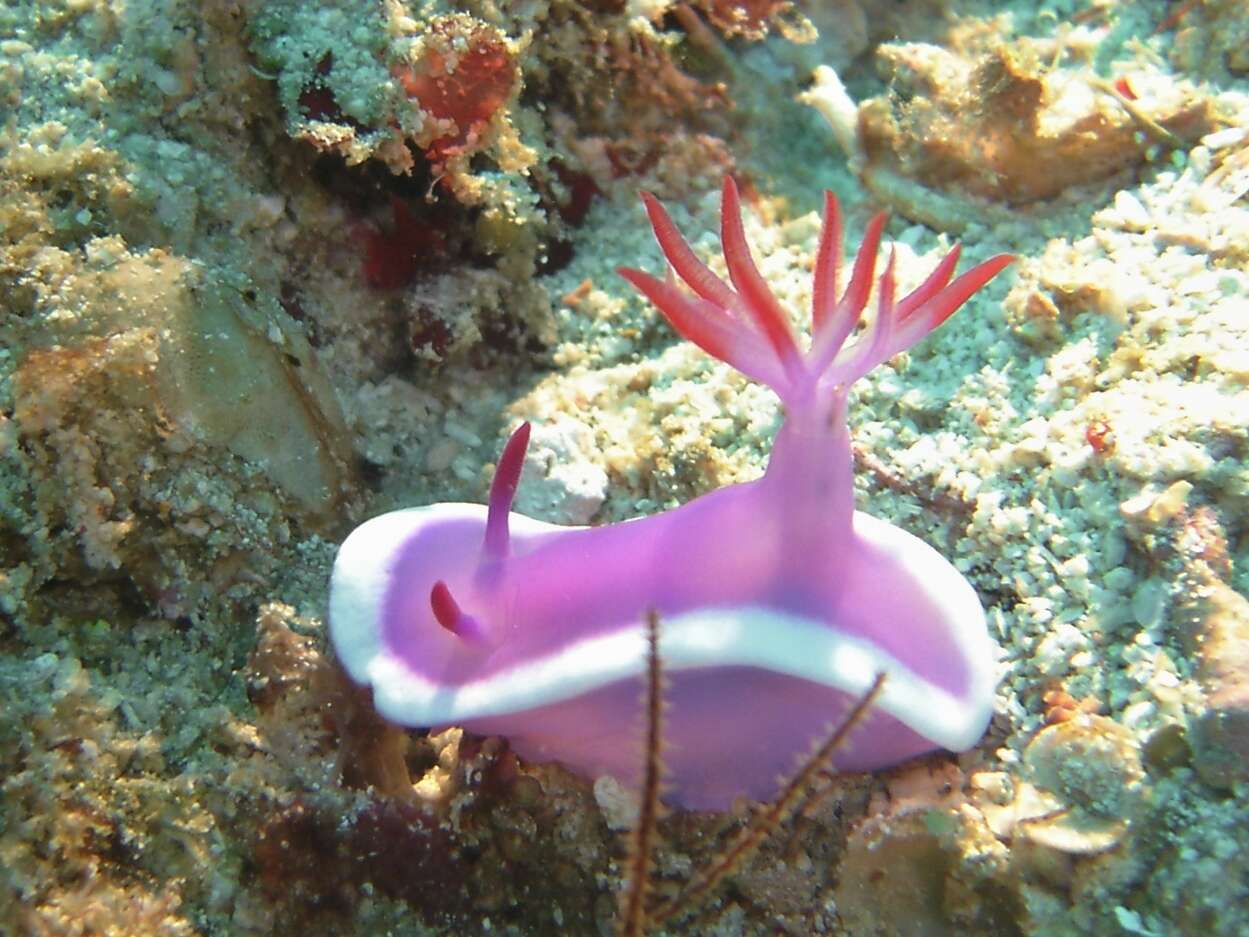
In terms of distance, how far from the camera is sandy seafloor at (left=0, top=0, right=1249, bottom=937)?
5.60ft

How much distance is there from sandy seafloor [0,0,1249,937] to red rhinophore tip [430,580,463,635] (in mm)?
292

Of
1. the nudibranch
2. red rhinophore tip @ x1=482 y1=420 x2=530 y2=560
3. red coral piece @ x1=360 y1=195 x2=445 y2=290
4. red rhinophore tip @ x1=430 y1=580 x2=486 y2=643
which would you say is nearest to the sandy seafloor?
red coral piece @ x1=360 y1=195 x2=445 y2=290

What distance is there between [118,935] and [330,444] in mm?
1090

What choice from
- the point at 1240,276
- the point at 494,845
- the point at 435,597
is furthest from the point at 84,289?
the point at 1240,276

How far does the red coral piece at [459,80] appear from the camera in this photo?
217 cm

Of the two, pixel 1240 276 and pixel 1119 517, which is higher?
pixel 1240 276

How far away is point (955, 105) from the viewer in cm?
266

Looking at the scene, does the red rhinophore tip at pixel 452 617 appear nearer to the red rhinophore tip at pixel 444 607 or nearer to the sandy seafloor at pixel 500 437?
the red rhinophore tip at pixel 444 607

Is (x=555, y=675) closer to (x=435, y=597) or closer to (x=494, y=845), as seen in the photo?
(x=435, y=597)

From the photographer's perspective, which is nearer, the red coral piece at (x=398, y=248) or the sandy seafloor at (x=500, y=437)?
the sandy seafloor at (x=500, y=437)

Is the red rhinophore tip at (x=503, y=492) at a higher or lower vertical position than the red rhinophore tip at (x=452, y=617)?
higher

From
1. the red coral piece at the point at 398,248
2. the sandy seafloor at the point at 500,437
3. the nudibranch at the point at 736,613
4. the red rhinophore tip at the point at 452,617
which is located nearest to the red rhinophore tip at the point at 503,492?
the nudibranch at the point at 736,613

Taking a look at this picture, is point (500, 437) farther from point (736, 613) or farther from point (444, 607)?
point (736, 613)

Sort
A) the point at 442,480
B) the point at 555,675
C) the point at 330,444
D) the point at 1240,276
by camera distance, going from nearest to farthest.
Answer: the point at 555,675 → the point at 1240,276 → the point at 330,444 → the point at 442,480
